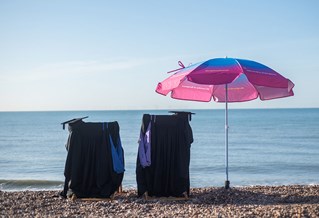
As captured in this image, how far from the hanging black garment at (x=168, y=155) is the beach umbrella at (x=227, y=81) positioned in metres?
0.52

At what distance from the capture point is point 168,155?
7.24 meters

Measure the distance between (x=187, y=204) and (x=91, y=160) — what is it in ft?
5.21

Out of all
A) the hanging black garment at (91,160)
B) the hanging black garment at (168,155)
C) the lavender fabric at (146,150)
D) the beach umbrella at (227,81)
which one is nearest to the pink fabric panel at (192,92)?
the beach umbrella at (227,81)

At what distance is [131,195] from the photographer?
749 centimetres

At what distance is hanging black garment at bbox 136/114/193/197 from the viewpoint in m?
7.20

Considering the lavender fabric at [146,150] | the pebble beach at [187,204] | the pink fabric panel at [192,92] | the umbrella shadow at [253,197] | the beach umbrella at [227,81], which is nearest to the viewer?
the pebble beach at [187,204]

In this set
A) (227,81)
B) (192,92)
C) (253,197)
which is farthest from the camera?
(192,92)

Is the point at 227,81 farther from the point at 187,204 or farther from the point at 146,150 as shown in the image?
the point at 187,204

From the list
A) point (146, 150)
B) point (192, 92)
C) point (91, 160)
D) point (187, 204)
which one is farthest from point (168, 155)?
point (192, 92)

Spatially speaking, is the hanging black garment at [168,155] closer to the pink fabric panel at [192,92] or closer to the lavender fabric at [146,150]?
the lavender fabric at [146,150]

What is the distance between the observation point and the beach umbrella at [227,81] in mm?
6668

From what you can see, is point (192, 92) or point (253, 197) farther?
point (192, 92)

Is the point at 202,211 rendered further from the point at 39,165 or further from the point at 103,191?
the point at 39,165

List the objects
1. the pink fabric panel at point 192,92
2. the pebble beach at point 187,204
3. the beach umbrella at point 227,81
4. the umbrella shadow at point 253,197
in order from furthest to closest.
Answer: the pink fabric panel at point 192,92
the umbrella shadow at point 253,197
the beach umbrella at point 227,81
the pebble beach at point 187,204
